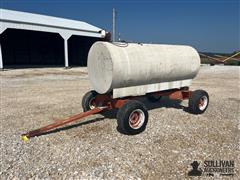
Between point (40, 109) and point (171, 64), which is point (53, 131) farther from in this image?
point (171, 64)

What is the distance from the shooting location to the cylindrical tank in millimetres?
5098

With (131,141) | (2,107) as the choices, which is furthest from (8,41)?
(131,141)

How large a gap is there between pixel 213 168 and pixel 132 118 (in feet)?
6.93

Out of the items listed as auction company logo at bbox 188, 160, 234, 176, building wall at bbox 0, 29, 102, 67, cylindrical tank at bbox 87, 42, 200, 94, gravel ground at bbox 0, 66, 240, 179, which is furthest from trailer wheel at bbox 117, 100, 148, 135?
building wall at bbox 0, 29, 102, 67

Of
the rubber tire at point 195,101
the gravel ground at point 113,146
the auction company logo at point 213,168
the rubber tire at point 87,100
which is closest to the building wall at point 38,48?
the rubber tire at point 87,100

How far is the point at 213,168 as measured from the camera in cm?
382

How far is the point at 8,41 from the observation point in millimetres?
27656

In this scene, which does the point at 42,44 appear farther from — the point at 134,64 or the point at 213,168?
the point at 213,168

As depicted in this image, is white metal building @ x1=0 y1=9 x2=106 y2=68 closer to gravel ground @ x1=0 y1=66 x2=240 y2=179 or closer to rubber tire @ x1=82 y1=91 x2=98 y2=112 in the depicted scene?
rubber tire @ x1=82 y1=91 x2=98 y2=112

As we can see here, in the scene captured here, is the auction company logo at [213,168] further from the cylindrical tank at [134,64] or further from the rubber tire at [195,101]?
the rubber tire at [195,101]

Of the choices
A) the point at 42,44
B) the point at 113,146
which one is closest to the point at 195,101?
the point at 113,146

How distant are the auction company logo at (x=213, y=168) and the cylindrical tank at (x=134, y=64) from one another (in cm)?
251

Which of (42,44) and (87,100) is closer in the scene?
(87,100)

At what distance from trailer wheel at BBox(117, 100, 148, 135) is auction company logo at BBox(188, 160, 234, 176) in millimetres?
1599
